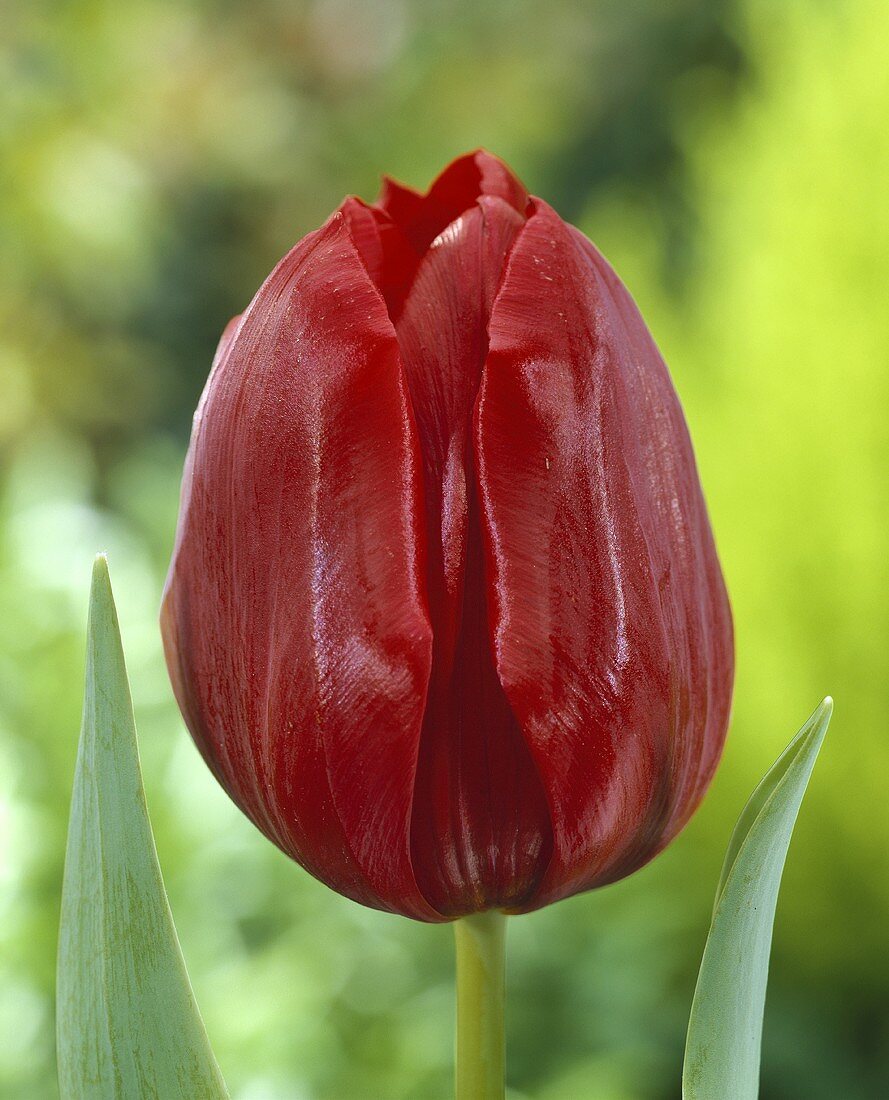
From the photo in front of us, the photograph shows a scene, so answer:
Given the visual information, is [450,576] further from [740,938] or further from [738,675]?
[738,675]

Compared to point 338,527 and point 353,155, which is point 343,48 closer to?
point 353,155

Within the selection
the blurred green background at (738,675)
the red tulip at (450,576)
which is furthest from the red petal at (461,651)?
the blurred green background at (738,675)

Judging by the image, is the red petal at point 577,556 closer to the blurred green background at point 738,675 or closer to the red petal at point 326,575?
the red petal at point 326,575

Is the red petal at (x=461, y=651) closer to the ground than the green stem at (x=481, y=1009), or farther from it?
farther from it

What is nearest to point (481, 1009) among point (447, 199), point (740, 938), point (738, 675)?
point (740, 938)

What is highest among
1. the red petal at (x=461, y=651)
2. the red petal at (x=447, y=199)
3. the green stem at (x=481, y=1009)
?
the red petal at (x=447, y=199)
